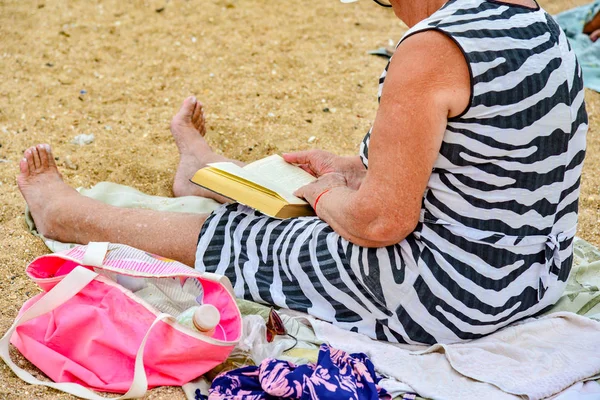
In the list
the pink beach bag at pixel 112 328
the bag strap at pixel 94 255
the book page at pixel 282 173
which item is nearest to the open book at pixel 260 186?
the book page at pixel 282 173

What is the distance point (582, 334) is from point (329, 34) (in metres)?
3.30

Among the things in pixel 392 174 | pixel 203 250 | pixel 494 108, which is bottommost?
pixel 203 250

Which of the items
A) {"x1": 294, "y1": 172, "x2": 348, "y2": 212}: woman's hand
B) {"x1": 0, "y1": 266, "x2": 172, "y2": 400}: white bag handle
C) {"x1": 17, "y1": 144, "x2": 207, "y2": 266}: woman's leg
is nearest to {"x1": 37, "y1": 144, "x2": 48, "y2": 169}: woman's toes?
{"x1": 17, "y1": 144, "x2": 207, "y2": 266}: woman's leg

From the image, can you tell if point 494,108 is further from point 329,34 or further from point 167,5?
point 167,5

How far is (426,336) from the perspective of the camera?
Result: 7.63 ft

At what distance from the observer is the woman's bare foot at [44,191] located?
2.95 m

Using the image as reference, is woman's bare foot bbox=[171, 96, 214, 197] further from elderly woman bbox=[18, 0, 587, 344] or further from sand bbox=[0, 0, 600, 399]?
elderly woman bbox=[18, 0, 587, 344]

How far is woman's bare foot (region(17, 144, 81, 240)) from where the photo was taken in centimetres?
295

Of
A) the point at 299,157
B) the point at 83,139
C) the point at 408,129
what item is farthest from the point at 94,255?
the point at 83,139

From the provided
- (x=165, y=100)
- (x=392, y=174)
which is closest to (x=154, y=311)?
(x=392, y=174)

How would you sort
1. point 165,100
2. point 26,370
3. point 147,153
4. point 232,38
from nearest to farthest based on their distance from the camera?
point 26,370
point 147,153
point 165,100
point 232,38

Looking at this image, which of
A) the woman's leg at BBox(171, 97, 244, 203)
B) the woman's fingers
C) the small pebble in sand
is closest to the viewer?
the woman's fingers

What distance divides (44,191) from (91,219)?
31 cm

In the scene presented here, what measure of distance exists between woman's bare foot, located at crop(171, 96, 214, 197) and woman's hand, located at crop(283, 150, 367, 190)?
0.61 meters
